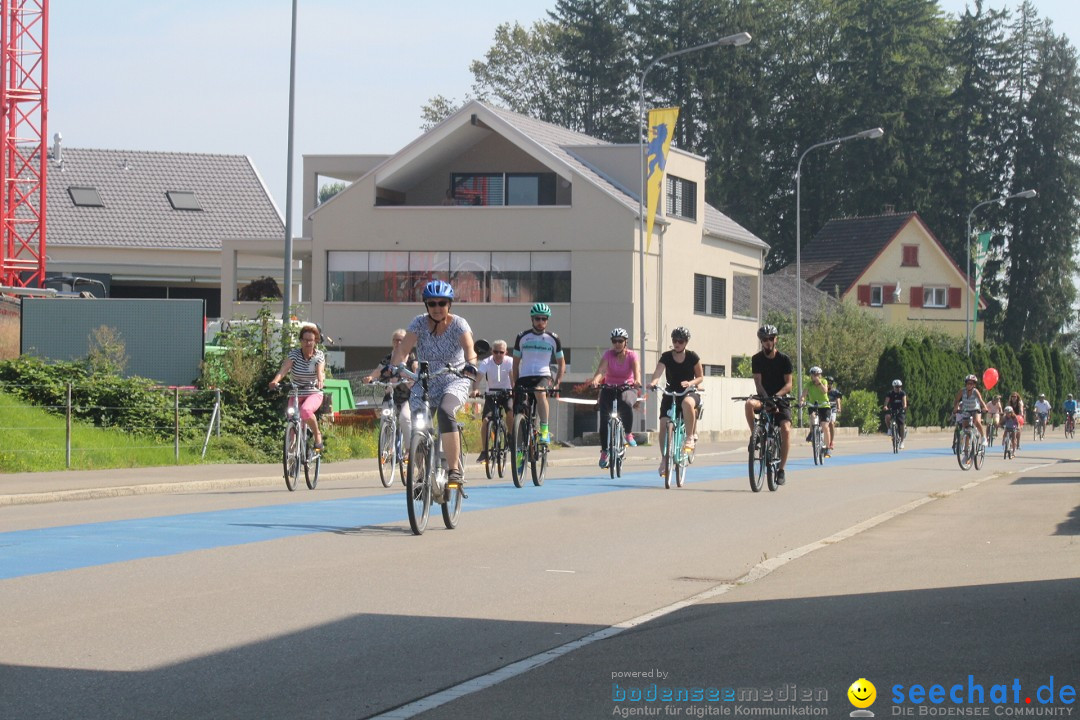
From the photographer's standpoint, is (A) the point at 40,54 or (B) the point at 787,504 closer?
(B) the point at 787,504

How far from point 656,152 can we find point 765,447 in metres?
23.1

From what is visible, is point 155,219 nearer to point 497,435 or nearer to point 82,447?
point 82,447

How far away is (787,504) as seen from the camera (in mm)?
17016

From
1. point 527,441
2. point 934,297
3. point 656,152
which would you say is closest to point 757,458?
point 527,441

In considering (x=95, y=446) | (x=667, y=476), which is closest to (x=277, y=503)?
(x=667, y=476)

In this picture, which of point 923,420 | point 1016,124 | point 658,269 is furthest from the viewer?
point 1016,124

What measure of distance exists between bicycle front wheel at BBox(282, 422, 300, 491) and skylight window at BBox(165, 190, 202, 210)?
4840 cm

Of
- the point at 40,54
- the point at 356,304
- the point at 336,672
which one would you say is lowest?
the point at 336,672

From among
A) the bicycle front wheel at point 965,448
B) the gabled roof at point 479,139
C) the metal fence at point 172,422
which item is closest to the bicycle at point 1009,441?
the bicycle front wheel at point 965,448

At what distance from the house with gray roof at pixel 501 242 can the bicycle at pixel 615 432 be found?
27.9 meters

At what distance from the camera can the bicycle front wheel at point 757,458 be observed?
18.1m

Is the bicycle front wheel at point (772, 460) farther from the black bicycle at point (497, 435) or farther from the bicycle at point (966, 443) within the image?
the bicycle at point (966, 443)

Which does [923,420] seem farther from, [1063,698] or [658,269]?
[1063,698]

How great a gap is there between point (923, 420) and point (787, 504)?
48206 mm
